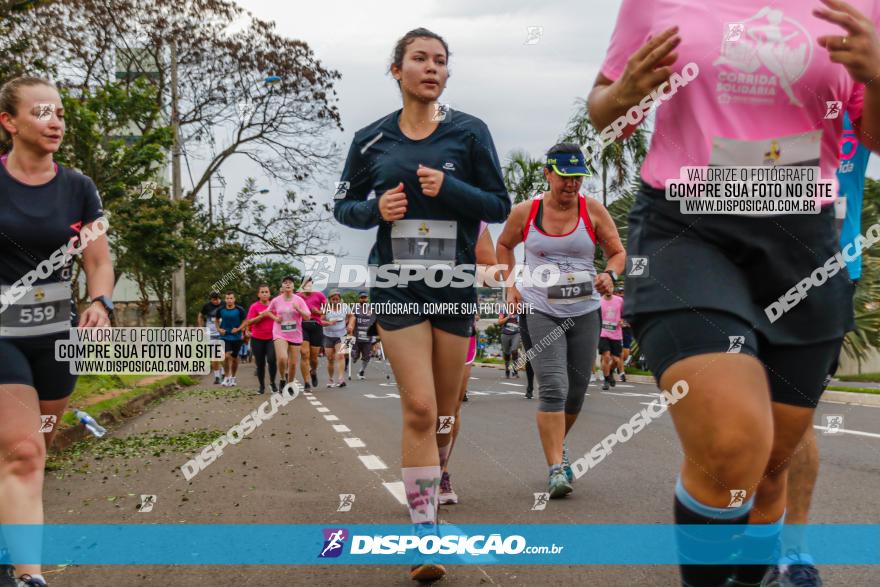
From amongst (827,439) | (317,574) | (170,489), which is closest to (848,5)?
(317,574)

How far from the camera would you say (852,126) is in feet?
8.25

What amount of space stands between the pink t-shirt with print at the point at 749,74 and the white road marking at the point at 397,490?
386 cm

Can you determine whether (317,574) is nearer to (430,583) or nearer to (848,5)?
(430,583)

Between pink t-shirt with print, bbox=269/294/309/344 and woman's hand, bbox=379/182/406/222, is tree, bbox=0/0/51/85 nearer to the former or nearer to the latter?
pink t-shirt with print, bbox=269/294/309/344

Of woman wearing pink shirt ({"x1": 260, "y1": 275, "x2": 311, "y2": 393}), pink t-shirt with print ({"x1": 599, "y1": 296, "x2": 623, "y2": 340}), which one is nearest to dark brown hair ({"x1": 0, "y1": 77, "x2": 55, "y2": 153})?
woman wearing pink shirt ({"x1": 260, "y1": 275, "x2": 311, "y2": 393})

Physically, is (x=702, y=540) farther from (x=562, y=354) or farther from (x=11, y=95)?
(x=562, y=354)

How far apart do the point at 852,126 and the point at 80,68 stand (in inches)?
992

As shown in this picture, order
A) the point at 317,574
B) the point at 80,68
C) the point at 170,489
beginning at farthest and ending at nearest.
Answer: the point at 80,68 → the point at 170,489 → the point at 317,574

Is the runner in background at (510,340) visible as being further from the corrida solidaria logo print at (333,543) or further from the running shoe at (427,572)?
the running shoe at (427,572)

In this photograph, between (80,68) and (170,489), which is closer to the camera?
(170,489)

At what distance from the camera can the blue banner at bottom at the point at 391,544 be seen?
4074 mm

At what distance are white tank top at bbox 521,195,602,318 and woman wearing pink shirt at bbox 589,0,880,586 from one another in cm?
352

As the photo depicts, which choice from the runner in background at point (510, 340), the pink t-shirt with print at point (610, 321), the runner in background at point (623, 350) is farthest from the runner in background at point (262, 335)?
the runner in background at point (623, 350)

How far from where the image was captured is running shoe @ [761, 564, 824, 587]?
2.95m
